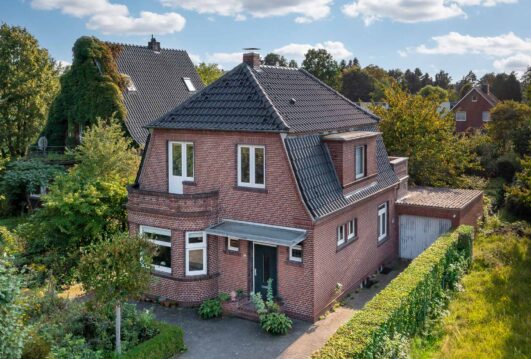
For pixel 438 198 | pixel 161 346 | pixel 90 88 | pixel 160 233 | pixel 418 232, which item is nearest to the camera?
pixel 161 346

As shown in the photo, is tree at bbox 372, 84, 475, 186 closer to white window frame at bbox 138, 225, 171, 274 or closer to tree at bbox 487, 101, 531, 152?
tree at bbox 487, 101, 531, 152

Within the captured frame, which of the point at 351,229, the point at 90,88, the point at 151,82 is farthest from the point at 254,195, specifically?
the point at 151,82

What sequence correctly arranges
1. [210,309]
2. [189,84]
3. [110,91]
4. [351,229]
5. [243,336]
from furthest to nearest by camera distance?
1. [189,84]
2. [110,91]
3. [351,229]
4. [210,309]
5. [243,336]

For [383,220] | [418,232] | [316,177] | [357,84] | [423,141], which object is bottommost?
[418,232]

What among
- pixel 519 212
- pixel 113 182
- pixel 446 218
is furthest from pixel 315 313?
pixel 519 212

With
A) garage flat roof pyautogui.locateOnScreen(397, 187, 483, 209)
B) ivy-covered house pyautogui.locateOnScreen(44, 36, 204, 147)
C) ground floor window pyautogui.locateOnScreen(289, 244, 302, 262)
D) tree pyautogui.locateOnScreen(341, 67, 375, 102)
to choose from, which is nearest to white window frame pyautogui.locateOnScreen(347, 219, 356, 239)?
ground floor window pyautogui.locateOnScreen(289, 244, 302, 262)

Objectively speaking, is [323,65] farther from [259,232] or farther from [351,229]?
[259,232]

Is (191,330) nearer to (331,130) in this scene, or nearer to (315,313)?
(315,313)
